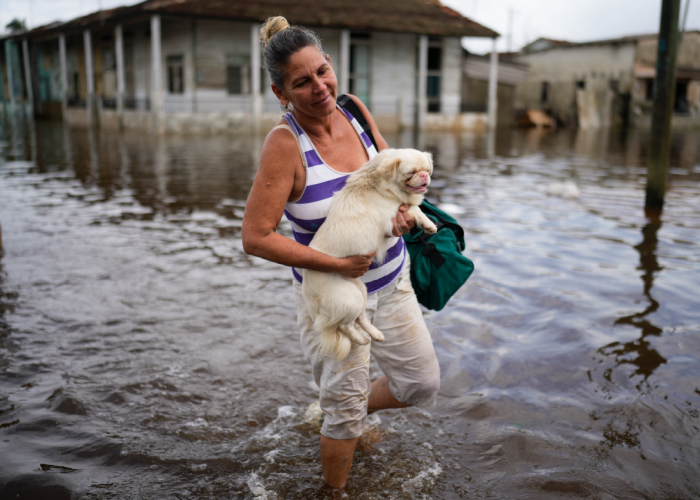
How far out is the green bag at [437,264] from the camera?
288 cm

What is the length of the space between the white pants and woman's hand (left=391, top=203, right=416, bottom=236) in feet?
1.09

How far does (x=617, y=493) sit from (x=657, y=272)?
3.44m

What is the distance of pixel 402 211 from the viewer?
2.62 meters

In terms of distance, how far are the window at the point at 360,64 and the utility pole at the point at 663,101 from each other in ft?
70.0

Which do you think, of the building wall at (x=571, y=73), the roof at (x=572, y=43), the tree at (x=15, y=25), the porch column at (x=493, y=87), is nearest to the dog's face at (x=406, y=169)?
the porch column at (x=493, y=87)

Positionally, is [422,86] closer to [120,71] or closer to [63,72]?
[120,71]

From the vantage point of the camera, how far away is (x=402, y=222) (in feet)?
8.41

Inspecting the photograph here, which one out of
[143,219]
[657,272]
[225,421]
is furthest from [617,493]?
[143,219]

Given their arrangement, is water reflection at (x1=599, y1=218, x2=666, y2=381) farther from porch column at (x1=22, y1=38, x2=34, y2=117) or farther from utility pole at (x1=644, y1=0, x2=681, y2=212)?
porch column at (x1=22, y1=38, x2=34, y2=117)

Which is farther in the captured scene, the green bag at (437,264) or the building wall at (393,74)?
the building wall at (393,74)

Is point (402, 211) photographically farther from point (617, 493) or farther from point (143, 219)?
point (143, 219)

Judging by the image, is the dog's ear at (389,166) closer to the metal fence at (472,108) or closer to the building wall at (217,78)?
the building wall at (217,78)

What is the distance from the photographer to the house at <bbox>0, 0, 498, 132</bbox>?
77.9 ft

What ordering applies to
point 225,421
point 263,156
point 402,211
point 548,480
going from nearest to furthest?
point 263,156, point 402,211, point 548,480, point 225,421
